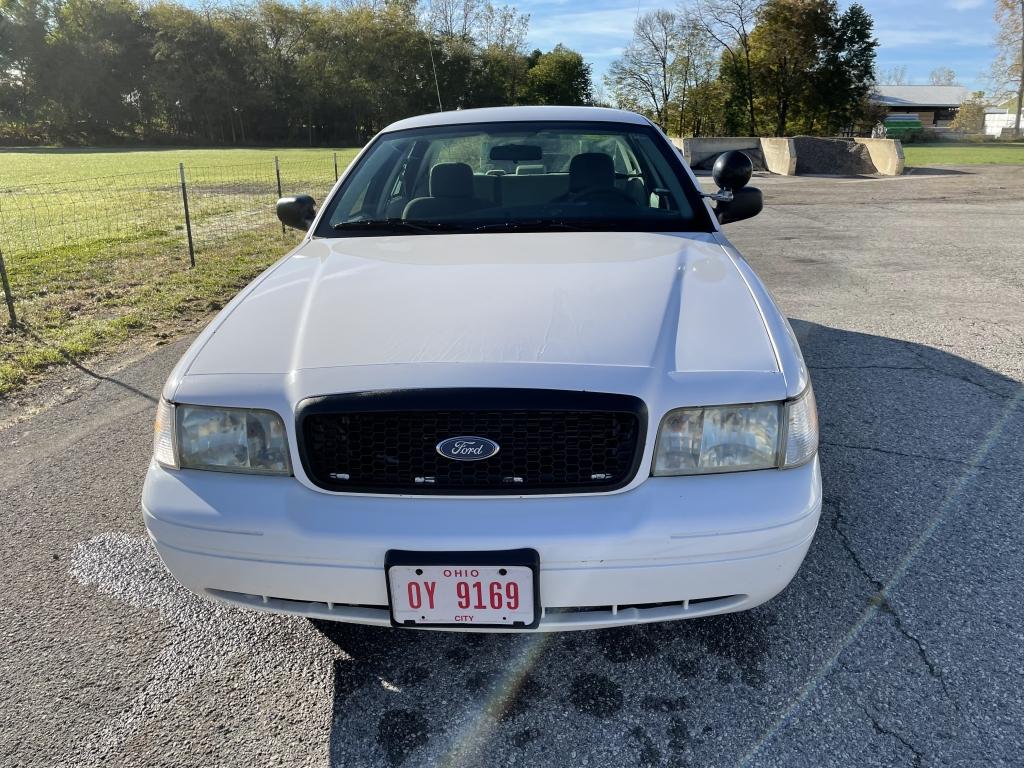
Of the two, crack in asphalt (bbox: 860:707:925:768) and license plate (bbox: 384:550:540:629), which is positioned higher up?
license plate (bbox: 384:550:540:629)

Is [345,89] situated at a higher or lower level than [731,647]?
higher

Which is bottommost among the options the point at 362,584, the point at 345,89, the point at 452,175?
the point at 362,584

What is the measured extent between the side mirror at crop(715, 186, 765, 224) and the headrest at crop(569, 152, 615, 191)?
2.00ft

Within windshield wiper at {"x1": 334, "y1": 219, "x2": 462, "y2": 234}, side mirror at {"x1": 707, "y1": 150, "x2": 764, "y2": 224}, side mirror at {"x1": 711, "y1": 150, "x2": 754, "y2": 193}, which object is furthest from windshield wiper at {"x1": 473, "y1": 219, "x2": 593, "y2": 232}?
side mirror at {"x1": 711, "y1": 150, "x2": 754, "y2": 193}

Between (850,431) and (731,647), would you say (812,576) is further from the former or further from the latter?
(850,431)

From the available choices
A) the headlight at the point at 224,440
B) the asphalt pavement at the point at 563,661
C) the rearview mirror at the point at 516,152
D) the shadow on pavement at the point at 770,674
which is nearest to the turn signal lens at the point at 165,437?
the headlight at the point at 224,440

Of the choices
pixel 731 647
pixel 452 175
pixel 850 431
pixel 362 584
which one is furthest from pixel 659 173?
pixel 362 584

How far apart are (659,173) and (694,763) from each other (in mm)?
Result: 2525

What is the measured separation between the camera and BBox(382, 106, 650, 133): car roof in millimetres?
3510

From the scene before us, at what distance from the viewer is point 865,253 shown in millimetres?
8508

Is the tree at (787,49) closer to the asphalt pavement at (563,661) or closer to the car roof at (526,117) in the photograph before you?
the car roof at (526,117)

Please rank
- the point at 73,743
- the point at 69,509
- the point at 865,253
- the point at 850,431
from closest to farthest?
the point at 73,743, the point at 69,509, the point at 850,431, the point at 865,253

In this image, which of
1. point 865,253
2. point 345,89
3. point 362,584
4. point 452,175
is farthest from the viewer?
point 345,89

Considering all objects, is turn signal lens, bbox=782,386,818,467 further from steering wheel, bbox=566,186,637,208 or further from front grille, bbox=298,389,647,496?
steering wheel, bbox=566,186,637,208
